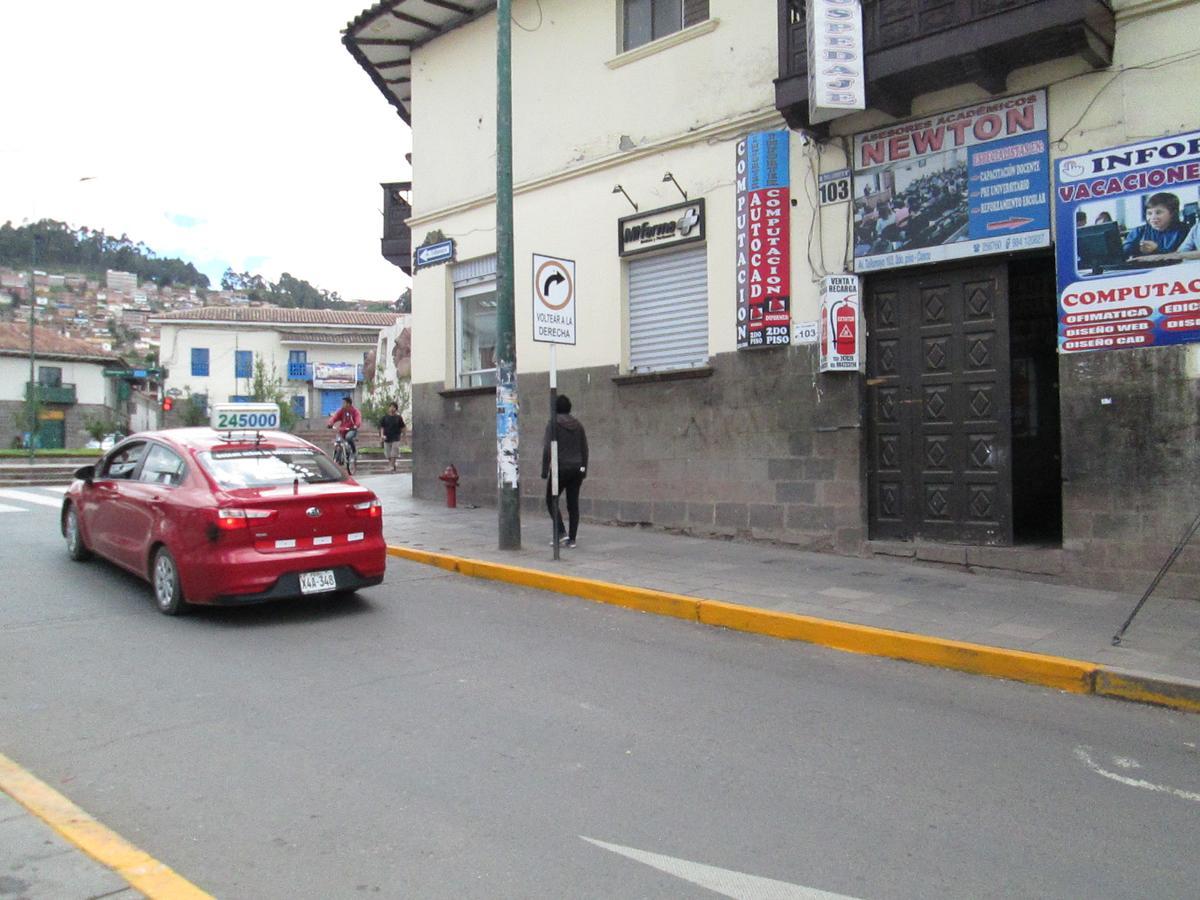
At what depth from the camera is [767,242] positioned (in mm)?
10680

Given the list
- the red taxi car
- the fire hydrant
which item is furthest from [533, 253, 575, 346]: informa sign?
the fire hydrant

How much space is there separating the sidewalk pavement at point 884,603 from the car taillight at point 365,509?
1.86m

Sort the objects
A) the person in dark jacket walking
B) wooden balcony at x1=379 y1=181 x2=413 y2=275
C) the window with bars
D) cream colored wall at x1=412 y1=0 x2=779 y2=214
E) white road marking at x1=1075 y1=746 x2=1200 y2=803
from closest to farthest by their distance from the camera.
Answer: white road marking at x1=1075 y1=746 x2=1200 y2=803 < the person in dark jacket walking < cream colored wall at x1=412 y1=0 x2=779 y2=214 < the window with bars < wooden balcony at x1=379 y1=181 x2=413 y2=275

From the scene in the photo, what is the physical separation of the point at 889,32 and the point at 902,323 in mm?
2938

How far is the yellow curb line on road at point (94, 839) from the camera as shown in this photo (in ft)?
10.5

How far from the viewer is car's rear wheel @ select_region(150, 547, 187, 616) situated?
287 inches

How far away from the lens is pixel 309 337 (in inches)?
2269

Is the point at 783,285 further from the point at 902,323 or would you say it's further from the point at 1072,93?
the point at 1072,93

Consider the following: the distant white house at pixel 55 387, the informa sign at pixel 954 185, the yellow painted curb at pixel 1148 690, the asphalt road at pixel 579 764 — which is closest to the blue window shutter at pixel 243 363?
the distant white house at pixel 55 387

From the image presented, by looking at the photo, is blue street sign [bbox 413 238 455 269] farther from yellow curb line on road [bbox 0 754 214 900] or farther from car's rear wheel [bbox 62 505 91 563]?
yellow curb line on road [bbox 0 754 214 900]

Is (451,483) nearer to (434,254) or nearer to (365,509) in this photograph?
(434,254)

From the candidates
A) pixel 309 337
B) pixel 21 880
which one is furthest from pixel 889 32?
pixel 309 337

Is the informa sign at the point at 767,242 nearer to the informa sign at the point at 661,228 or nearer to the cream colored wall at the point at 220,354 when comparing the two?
the informa sign at the point at 661,228

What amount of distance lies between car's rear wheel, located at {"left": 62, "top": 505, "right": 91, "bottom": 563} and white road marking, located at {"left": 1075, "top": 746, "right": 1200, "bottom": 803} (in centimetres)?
904
